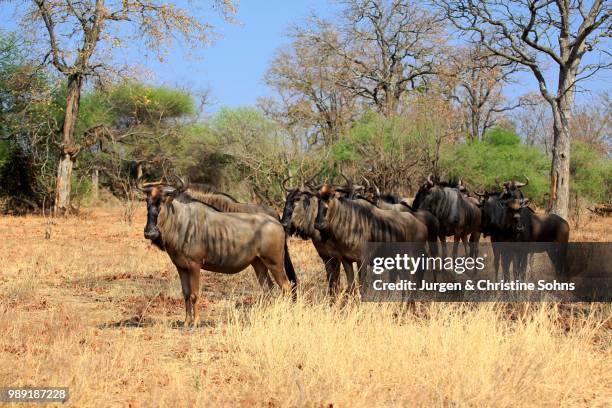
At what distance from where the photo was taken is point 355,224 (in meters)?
9.44

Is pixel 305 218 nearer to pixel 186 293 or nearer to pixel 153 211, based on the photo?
pixel 186 293

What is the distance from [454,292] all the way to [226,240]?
3212 mm

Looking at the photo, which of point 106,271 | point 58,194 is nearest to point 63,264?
point 106,271

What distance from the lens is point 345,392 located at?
5504mm

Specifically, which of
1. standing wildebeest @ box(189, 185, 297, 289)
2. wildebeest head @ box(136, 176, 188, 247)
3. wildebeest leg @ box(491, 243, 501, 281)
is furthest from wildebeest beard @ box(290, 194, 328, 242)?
wildebeest leg @ box(491, 243, 501, 281)

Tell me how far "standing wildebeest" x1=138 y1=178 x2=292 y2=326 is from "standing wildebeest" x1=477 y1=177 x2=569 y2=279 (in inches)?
155

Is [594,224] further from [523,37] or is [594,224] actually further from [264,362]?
[264,362]

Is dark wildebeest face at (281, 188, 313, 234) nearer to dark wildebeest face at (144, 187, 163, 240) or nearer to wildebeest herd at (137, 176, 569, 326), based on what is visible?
wildebeest herd at (137, 176, 569, 326)

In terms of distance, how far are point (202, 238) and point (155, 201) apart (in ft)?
2.23

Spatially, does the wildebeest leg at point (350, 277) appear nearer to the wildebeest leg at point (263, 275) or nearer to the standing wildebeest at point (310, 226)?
the standing wildebeest at point (310, 226)

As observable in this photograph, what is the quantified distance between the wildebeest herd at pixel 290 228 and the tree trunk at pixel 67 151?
1692 centimetres

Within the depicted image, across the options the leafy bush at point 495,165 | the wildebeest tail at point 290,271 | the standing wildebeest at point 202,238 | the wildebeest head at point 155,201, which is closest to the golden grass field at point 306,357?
the standing wildebeest at point 202,238

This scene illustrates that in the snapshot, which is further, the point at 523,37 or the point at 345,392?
the point at 523,37

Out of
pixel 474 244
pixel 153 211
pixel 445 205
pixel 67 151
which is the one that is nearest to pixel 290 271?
pixel 153 211
